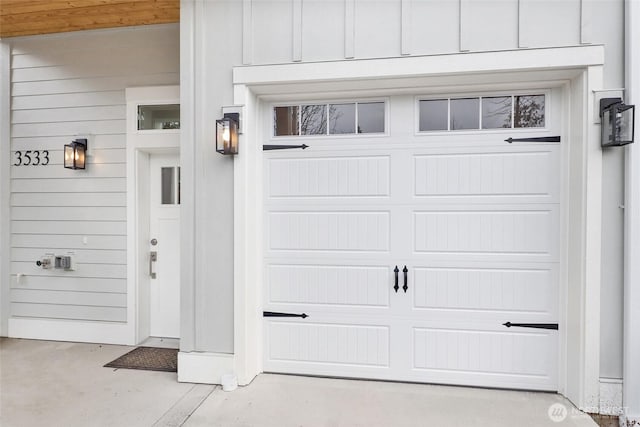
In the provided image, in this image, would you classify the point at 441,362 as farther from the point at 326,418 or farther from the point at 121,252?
the point at 121,252

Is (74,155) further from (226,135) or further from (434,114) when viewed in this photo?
(434,114)

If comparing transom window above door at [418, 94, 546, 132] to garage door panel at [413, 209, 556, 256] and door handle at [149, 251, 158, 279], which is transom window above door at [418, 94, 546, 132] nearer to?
garage door panel at [413, 209, 556, 256]

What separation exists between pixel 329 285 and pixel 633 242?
2.18 metres

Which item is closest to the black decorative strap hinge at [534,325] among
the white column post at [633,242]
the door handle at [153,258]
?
the white column post at [633,242]

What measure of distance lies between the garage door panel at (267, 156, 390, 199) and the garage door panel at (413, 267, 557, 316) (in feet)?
2.63

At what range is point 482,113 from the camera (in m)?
2.97

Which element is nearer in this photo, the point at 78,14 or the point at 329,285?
the point at 329,285

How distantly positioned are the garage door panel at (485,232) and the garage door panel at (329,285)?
44 cm

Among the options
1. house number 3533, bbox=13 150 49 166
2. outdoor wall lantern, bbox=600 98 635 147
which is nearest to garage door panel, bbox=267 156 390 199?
outdoor wall lantern, bbox=600 98 635 147

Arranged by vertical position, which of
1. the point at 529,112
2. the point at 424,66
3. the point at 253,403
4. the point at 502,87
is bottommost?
the point at 253,403

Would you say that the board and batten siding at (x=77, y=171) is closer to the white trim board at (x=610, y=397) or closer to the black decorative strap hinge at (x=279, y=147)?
the black decorative strap hinge at (x=279, y=147)

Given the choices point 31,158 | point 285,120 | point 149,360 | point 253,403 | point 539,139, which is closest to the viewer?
point 253,403

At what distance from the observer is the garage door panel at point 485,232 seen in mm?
2869

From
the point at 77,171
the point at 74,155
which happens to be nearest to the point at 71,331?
the point at 77,171
